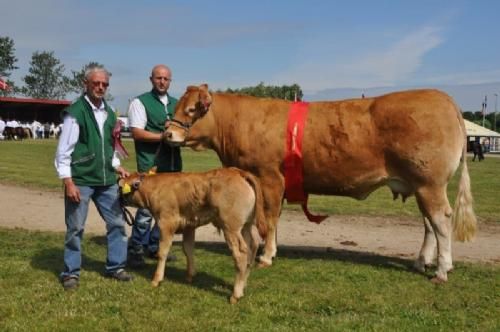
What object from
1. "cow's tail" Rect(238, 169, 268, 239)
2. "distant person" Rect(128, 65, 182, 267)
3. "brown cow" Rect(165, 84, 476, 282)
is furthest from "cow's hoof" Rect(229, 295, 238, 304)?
"distant person" Rect(128, 65, 182, 267)

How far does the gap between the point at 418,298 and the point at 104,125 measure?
156 inches

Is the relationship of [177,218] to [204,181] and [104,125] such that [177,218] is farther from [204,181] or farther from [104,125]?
[104,125]

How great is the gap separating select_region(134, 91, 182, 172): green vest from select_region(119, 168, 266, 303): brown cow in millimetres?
977

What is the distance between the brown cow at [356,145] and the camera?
7168 millimetres

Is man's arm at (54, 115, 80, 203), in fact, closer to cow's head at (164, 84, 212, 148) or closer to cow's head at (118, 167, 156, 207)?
cow's head at (118, 167, 156, 207)

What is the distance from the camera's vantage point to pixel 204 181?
651cm

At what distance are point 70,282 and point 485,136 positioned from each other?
7012 cm

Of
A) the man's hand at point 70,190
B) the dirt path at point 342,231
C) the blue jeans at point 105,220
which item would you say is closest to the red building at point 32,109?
the dirt path at point 342,231

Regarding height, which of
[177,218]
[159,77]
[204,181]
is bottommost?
[177,218]

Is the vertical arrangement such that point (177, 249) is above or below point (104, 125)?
below

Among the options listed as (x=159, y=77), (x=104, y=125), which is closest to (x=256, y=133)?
(x=159, y=77)

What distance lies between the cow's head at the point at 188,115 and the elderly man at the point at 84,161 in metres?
0.89

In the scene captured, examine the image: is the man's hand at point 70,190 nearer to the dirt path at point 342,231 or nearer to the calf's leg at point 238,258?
the calf's leg at point 238,258

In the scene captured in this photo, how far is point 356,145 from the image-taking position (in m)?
7.42
